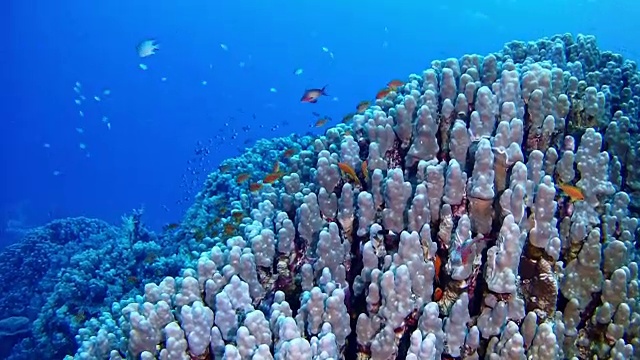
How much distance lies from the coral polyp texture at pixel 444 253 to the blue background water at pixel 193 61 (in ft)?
255

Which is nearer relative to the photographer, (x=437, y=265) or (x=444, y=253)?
(x=437, y=265)

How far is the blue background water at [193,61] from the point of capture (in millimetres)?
89312

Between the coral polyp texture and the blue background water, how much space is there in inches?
3058

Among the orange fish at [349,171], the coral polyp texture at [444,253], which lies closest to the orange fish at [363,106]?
the coral polyp texture at [444,253]

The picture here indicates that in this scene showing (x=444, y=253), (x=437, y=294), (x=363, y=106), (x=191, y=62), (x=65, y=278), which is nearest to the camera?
(x=437, y=294)

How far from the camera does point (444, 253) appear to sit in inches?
126

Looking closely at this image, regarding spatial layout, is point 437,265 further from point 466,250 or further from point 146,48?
point 146,48

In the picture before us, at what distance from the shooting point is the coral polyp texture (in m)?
2.73

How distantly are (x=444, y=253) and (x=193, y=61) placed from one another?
117 metres

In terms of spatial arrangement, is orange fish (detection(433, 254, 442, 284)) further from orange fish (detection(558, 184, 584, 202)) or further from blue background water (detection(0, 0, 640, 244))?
blue background water (detection(0, 0, 640, 244))

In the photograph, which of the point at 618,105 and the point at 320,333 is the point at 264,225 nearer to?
the point at 320,333

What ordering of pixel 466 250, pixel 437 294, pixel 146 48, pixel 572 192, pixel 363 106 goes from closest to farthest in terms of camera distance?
pixel 466 250 → pixel 437 294 → pixel 572 192 → pixel 363 106 → pixel 146 48

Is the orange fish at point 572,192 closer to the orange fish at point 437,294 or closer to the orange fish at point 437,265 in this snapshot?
the orange fish at point 437,265

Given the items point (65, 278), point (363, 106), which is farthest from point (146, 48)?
point (363, 106)
